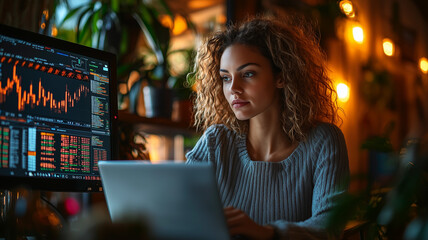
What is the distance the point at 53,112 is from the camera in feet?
4.11

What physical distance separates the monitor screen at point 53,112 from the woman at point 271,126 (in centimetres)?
44

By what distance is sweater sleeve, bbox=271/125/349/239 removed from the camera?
1.37 meters

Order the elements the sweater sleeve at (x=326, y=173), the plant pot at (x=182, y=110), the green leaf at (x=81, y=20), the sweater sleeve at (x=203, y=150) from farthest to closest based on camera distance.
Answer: the plant pot at (x=182, y=110) < the green leaf at (x=81, y=20) < the sweater sleeve at (x=203, y=150) < the sweater sleeve at (x=326, y=173)

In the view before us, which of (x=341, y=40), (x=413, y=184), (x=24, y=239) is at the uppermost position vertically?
(x=341, y=40)

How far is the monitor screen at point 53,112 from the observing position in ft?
3.78

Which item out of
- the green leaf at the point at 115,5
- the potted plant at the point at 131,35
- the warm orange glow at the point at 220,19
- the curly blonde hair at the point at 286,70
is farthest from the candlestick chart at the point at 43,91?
the warm orange glow at the point at 220,19

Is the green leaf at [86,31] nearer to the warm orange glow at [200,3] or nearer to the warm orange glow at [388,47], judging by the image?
the warm orange glow at [200,3]

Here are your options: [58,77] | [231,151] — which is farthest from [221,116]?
[58,77]

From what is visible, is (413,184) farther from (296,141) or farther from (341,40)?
(341,40)

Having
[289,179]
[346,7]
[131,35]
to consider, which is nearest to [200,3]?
[346,7]

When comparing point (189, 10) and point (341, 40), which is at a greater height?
point (189, 10)

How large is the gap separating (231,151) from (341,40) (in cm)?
373

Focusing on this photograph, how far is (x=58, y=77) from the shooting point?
129 cm

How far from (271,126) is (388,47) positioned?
4.13 m
